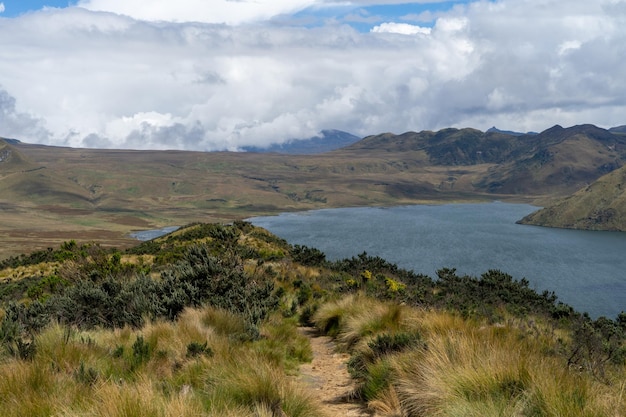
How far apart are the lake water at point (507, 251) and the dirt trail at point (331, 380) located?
174 feet

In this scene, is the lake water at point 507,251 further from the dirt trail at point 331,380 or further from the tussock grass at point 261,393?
the tussock grass at point 261,393

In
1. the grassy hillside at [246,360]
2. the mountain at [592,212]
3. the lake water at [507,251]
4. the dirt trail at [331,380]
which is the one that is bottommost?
the lake water at [507,251]

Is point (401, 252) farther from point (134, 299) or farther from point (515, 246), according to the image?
point (134, 299)

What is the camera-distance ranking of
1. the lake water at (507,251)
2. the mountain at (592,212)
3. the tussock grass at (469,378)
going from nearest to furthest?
the tussock grass at (469,378) < the lake water at (507,251) < the mountain at (592,212)

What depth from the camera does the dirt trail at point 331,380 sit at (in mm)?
7371

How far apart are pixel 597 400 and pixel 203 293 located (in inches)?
413

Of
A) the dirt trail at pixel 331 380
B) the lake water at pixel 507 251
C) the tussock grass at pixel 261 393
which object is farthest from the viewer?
the lake water at pixel 507 251

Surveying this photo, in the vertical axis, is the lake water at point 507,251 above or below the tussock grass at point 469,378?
below

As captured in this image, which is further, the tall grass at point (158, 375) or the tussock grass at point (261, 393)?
the tussock grass at point (261, 393)

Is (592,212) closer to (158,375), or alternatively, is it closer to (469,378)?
(469,378)

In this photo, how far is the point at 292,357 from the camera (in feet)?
35.2

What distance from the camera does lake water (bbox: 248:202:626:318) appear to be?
7778 cm

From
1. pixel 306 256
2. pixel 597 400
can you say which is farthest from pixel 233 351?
pixel 306 256

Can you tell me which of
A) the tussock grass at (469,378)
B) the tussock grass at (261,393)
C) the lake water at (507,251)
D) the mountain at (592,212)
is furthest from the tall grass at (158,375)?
the mountain at (592,212)
